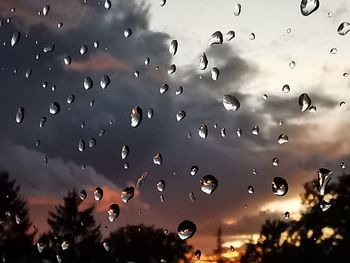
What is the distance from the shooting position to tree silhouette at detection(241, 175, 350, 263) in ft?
86.7

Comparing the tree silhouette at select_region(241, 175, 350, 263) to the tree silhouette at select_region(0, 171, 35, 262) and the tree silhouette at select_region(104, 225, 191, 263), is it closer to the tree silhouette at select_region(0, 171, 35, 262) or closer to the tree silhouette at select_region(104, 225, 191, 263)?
the tree silhouette at select_region(104, 225, 191, 263)

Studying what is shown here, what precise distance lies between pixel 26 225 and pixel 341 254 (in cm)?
2935

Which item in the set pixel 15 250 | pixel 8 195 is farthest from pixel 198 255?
pixel 8 195

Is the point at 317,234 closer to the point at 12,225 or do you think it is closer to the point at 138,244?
the point at 138,244

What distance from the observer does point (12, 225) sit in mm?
40531

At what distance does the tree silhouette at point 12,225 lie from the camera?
34.4 m

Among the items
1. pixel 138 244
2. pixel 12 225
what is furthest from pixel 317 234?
pixel 12 225

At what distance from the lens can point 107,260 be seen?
23.2 m

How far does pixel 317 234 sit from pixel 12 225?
25010mm

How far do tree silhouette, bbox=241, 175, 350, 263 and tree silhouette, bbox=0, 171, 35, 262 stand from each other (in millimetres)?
15951

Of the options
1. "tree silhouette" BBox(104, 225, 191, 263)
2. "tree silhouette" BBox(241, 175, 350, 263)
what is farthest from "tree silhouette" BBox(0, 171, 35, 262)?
"tree silhouette" BBox(241, 175, 350, 263)

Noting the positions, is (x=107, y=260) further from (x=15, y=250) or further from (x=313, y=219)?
(x=15, y=250)

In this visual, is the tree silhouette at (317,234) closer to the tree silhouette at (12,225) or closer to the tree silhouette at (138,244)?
the tree silhouette at (138,244)

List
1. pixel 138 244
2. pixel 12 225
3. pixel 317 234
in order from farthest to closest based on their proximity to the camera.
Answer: pixel 12 225
pixel 138 244
pixel 317 234
